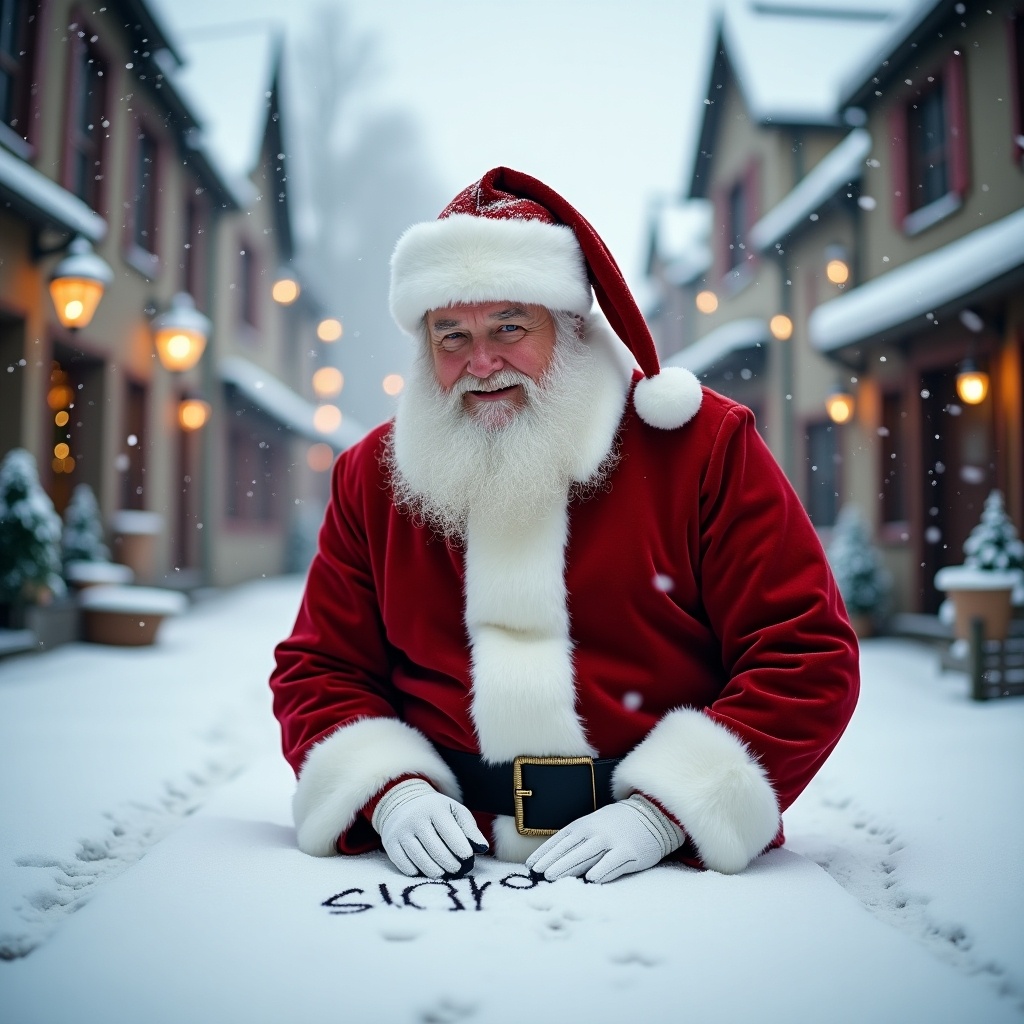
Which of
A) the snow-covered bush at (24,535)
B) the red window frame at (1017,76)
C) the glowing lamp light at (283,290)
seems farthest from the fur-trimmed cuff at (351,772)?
the glowing lamp light at (283,290)

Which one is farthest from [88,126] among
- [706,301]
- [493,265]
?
[706,301]

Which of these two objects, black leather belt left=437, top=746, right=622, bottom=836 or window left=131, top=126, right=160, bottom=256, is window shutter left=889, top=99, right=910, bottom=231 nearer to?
window left=131, top=126, right=160, bottom=256

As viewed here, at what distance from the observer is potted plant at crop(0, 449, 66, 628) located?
568 cm

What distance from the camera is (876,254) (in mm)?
8484

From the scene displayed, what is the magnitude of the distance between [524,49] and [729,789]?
57.6m

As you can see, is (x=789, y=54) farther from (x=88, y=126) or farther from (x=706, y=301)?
(x=88, y=126)

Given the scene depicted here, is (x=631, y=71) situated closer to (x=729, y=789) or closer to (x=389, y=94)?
(x=729, y=789)

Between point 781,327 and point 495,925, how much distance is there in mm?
9310

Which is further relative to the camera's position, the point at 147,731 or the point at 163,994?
the point at 147,731

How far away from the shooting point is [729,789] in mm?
1875

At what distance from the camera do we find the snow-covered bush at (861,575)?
7.90m

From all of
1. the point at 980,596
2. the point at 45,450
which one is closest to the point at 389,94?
the point at 45,450

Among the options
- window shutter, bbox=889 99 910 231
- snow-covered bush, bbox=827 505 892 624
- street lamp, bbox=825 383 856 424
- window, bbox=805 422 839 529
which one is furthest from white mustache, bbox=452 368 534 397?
window, bbox=805 422 839 529

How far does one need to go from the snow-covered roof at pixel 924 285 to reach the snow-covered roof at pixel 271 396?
22.1 ft
